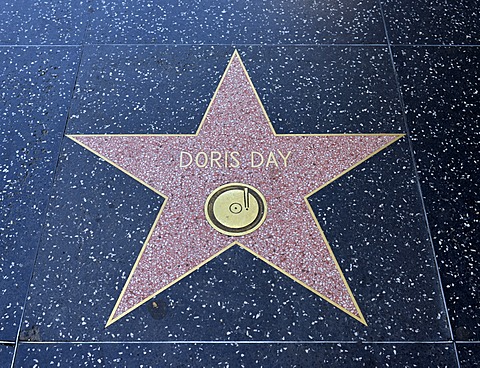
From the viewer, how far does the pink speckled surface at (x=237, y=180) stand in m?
1.28

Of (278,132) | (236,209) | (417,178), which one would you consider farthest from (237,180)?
(417,178)

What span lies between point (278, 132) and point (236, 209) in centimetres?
30

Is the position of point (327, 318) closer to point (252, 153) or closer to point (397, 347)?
point (397, 347)

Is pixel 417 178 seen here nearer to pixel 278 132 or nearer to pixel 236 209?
pixel 278 132

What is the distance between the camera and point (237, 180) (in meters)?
1.42

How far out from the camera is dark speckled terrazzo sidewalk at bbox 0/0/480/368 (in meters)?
1.21

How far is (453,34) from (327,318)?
45.3 inches

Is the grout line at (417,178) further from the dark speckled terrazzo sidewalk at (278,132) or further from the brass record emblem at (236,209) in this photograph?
the brass record emblem at (236,209)

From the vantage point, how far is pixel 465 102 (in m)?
1.59

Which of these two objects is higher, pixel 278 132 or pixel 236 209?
pixel 278 132

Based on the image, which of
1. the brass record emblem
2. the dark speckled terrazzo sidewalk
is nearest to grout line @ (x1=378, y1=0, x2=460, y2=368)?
the dark speckled terrazzo sidewalk

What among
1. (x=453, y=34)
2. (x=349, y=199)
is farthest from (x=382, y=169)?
(x=453, y=34)

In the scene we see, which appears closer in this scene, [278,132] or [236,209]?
[236,209]

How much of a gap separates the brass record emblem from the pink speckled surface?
0.06 feet
